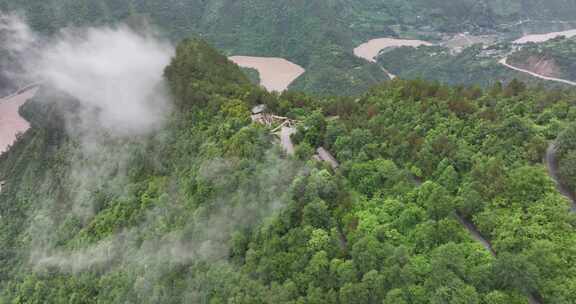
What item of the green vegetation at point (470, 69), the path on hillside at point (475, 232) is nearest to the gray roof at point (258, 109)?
the path on hillside at point (475, 232)

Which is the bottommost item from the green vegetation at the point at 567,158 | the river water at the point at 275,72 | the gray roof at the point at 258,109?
the green vegetation at the point at 567,158

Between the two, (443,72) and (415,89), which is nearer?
(415,89)

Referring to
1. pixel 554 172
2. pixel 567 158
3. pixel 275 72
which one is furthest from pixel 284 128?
pixel 275 72

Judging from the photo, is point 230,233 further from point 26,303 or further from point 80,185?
point 80,185

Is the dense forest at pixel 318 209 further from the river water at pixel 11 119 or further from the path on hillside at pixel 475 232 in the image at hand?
the river water at pixel 11 119

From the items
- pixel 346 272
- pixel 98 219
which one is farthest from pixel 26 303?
pixel 346 272

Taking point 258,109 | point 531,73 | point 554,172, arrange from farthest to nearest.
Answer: point 531,73 < point 258,109 < point 554,172

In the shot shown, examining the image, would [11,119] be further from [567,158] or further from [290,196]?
[567,158]
